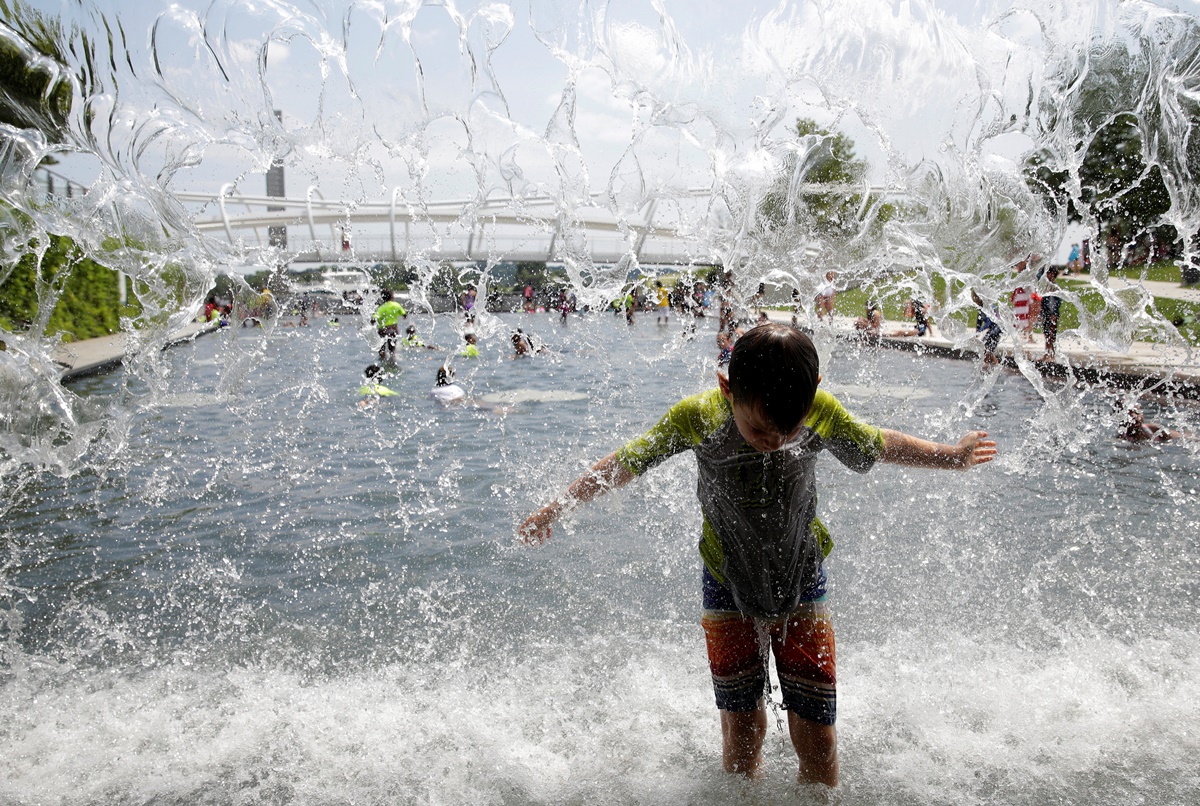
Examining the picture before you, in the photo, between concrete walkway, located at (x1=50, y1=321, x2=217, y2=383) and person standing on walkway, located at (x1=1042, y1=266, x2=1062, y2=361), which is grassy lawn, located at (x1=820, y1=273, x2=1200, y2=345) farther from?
concrete walkway, located at (x1=50, y1=321, x2=217, y2=383)

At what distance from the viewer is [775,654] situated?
2.75 meters

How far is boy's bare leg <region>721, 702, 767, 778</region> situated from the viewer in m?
2.82

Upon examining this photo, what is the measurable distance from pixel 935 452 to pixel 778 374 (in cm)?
75

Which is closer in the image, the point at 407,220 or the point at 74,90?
the point at 74,90

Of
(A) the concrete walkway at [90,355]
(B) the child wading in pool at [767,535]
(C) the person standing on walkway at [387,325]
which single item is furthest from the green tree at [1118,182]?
(A) the concrete walkway at [90,355]

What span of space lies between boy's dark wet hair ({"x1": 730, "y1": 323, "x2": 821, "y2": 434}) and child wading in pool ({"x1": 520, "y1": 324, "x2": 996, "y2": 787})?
5.5 inches

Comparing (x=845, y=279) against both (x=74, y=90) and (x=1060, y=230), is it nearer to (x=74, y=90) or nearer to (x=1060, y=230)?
(x=1060, y=230)

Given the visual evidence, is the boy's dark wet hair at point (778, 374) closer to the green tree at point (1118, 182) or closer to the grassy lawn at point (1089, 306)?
the grassy lawn at point (1089, 306)

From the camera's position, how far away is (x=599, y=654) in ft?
14.1

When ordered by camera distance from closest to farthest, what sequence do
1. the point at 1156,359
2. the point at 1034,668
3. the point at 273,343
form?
1. the point at 1034,668
2. the point at 1156,359
3. the point at 273,343

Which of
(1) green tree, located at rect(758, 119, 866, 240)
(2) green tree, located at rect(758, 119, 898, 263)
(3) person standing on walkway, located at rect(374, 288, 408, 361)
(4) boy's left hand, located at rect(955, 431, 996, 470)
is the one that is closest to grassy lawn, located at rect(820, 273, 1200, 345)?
(2) green tree, located at rect(758, 119, 898, 263)

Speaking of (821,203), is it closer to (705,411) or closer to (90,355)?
(705,411)

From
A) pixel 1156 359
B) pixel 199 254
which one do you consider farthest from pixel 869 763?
pixel 1156 359

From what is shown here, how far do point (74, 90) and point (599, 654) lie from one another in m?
4.38
